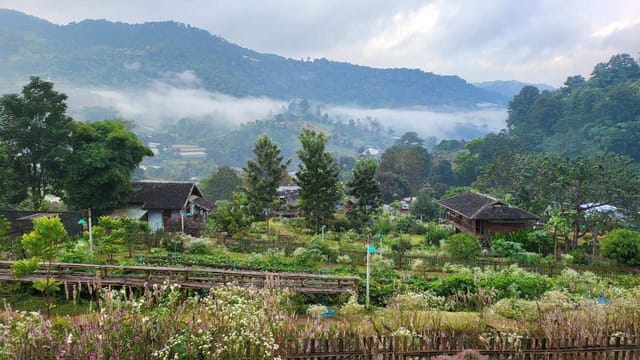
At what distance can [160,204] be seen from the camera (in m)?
31.2

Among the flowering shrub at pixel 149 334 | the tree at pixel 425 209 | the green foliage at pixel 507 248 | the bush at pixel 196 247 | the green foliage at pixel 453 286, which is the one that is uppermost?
the flowering shrub at pixel 149 334

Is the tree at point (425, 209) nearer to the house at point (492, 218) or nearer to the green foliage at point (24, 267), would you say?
the house at point (492, 218)

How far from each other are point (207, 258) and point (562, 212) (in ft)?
81.7

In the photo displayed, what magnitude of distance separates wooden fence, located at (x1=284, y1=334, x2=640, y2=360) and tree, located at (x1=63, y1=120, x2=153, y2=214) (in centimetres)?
2405

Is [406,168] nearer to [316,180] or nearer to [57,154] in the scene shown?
[316,180]

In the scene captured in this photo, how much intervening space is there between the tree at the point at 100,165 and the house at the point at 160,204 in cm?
125

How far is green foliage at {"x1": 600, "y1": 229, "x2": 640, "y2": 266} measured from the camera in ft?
71.5

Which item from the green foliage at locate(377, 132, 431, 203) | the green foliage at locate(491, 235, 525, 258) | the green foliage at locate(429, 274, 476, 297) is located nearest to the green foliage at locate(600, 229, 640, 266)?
the green foliage at locate(491, 235, 525, 258)

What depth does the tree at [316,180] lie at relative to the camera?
29.4m

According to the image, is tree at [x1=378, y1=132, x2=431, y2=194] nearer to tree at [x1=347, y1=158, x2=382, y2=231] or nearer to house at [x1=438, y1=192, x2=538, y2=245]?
tree at [x1=347, y1=158, x2=382, y2=231]

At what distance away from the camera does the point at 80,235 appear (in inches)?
864

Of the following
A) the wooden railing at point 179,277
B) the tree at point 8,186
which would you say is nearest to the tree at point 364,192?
the wooden railing at point 179,277

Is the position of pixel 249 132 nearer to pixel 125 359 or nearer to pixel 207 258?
pixel 207 258

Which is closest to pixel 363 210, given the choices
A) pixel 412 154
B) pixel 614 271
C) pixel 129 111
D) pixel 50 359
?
pixel 614 271
